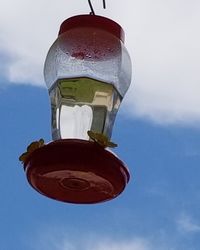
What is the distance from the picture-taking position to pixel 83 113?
11.5ft

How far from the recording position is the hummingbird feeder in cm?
321

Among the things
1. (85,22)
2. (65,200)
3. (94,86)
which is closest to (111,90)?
(94,86)

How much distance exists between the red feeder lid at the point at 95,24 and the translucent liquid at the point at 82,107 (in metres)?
0.26

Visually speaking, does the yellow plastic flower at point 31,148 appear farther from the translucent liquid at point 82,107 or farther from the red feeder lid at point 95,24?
the red feeder lid at point 95,24

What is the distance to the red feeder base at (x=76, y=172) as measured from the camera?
3170mm

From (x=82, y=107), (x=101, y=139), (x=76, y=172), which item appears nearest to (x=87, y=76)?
(x=82, y=107)

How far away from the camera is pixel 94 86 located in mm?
3582

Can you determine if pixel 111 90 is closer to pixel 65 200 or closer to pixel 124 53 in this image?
pixel 124 53

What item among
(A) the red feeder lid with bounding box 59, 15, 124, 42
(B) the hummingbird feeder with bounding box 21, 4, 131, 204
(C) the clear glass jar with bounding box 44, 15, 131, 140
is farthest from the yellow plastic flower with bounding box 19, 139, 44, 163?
(A) the red feeder lid with bounding box 59, 15, 124, 42

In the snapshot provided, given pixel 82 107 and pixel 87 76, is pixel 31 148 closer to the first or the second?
pixel 82 107

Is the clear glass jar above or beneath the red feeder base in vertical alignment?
above

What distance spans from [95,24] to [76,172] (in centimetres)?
78

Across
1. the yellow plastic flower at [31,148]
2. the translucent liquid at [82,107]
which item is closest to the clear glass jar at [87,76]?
the translucent liquid at [82,107]

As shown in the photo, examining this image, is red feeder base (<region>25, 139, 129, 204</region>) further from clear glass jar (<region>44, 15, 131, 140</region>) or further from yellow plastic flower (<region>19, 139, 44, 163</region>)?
clear glass jar (<region>44, 15, 131, 140</region>)
